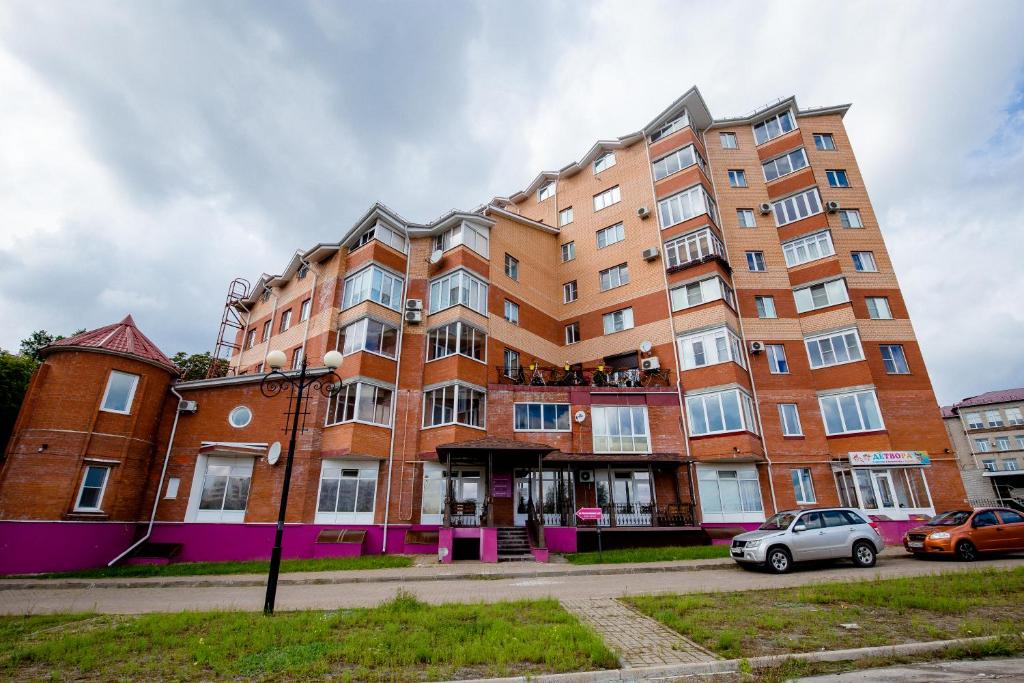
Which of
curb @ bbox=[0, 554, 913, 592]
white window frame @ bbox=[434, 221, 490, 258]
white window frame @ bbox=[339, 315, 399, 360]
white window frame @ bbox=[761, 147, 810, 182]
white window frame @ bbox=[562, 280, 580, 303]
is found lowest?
curb @ bbox=[0, 554, 913, 592]

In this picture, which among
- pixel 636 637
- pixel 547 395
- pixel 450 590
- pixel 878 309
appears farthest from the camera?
pixel 878 309

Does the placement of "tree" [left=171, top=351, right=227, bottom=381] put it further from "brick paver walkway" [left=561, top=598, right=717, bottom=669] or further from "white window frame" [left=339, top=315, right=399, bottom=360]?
"brick paver walkway" [left=561, top=598, right=717, bottom=669]

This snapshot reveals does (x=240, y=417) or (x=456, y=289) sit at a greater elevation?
(x=456, y=289)

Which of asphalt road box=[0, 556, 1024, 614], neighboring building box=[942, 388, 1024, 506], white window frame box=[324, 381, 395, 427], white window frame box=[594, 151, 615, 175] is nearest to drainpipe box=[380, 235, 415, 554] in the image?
white window frame box=[324, 381, 395, 427]

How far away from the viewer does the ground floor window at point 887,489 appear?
20562 millimetres

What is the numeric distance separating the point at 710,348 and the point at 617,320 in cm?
558

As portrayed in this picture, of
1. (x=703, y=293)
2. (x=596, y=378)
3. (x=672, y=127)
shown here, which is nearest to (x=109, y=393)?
(x=596, y=378)

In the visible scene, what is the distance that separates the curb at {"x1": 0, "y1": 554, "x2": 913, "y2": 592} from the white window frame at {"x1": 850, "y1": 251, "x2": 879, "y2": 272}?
18.3 m

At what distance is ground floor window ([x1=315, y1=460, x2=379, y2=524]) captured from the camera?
19.9m

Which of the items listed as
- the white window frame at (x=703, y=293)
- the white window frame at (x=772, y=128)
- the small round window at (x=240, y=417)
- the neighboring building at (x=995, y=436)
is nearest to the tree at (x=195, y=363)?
the small round window at (x=240, y=417)

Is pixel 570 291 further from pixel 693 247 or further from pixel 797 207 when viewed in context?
pixel 797 207

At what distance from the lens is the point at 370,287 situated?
913 inches

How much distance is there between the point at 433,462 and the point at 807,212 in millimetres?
23463

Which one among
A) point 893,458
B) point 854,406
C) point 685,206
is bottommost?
point 893,458
